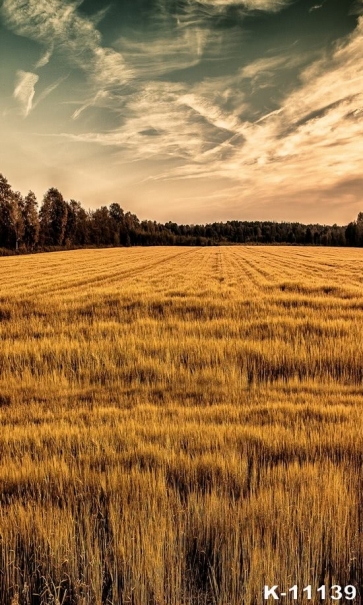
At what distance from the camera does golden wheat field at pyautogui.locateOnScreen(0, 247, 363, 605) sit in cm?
262

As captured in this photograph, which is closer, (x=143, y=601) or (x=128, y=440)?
(x=143, y=601)

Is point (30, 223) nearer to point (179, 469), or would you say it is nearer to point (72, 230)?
point (72, 230)

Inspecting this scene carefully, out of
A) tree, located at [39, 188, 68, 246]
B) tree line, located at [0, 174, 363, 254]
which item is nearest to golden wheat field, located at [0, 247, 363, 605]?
tree line, located at [0, 174, 363, 254]

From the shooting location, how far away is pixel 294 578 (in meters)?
2.56

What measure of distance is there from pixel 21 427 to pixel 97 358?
3678 mm

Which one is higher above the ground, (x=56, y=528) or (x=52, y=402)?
(x=56, y=528)

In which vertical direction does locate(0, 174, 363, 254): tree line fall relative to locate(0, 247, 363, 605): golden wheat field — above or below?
above

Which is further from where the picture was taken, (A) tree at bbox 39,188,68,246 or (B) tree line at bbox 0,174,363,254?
(A) tree at bbox 39,188,68,246

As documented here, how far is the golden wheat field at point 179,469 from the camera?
2.62 m

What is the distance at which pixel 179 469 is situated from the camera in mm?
3996

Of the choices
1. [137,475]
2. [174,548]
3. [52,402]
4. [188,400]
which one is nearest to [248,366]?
[188,400]

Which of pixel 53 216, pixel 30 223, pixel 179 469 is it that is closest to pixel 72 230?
pixel 53 216

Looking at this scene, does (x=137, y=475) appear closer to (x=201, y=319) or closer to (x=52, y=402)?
(x=52, y=402)

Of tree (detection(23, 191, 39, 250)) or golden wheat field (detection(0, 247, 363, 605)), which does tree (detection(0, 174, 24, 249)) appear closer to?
tree (detection(23, 191, 39, 250))
